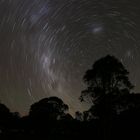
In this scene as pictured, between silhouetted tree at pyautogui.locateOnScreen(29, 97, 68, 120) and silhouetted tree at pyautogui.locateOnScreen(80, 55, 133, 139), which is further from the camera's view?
silhouetted tree at pyautogui.locateOnScreen(29, 97, 68, 120)

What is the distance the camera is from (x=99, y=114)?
76.1 feet

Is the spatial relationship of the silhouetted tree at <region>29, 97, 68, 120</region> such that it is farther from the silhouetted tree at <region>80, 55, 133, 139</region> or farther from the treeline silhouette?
the silhouetted tree at <region>80, 55, 133, 139</region>

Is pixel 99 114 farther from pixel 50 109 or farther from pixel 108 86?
pixel 50 109

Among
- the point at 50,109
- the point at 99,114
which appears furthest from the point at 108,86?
the point at 50,109

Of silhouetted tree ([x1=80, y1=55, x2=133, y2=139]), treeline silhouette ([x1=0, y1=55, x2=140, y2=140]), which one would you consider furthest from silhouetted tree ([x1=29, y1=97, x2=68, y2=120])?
silhouetted tree ([x1=80, y1=55, x2=133, y2=139])

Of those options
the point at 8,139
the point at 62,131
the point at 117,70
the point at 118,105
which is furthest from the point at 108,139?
the point at 8,139

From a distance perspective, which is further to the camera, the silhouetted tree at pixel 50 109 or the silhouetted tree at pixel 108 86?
the silhouetted tree at pixel 50 109

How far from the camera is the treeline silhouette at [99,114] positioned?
22438mm

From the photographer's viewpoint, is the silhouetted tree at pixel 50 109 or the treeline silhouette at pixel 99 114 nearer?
the treeline silhouette at pixel 99 114

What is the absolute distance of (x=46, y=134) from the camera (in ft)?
96.8

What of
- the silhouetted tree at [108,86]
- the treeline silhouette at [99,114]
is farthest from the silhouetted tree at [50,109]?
the silhouetted tree at [108,86]

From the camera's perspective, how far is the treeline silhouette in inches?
883

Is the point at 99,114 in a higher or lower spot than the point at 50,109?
lower

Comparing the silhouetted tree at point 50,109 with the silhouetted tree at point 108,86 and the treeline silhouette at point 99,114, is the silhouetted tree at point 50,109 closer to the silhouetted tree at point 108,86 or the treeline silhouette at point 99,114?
the treeline silhouette at point 99,114
